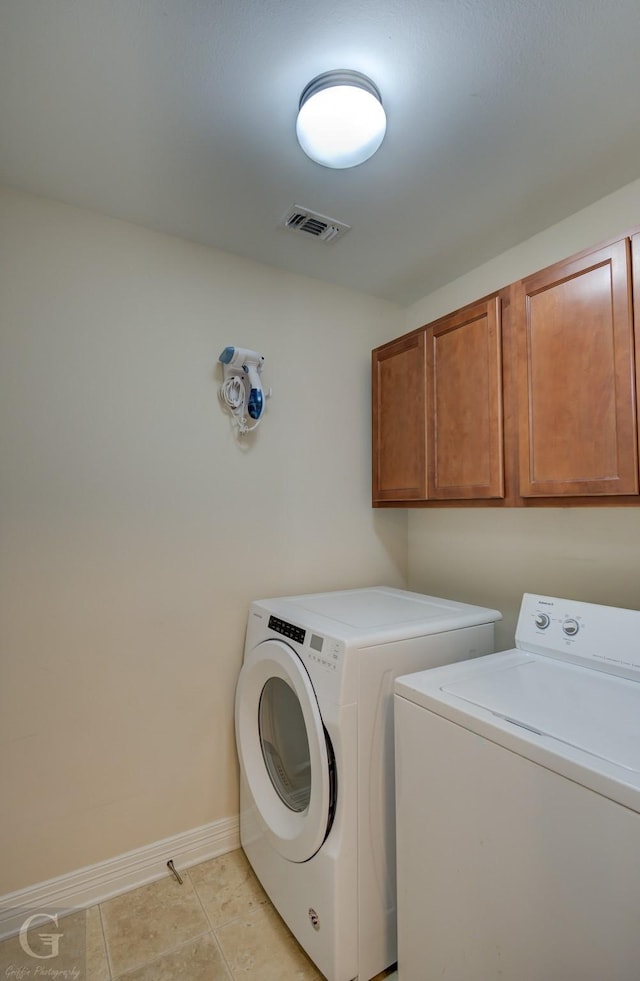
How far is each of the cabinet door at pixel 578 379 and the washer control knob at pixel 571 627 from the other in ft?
1.28

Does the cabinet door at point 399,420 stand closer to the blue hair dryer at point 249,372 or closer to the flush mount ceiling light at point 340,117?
the blue hair dryer at point 249,372

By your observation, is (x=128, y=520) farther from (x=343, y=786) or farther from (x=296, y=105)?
(x=296, y=105)

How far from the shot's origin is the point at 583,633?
1.33 m

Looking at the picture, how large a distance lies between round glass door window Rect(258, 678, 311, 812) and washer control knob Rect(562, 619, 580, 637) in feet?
3.04

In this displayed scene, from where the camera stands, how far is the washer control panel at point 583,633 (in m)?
1.23

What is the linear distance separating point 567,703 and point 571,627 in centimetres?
Answer: 34

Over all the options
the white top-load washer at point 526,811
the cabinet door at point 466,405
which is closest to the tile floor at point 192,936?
the white top-load washer at point 526,811

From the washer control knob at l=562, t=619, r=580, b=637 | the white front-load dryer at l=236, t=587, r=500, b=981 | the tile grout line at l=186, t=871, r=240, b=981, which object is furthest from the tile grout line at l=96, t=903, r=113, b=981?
the washer control knob at l=562, t=619, r=580, b=637

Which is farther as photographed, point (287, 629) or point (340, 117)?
point (287, 629)

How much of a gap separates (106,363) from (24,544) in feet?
2.32

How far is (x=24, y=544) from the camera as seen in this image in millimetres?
1525

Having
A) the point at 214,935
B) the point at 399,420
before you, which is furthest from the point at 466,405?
the point at 214,935

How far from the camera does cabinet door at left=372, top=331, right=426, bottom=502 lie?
A: 191 cm

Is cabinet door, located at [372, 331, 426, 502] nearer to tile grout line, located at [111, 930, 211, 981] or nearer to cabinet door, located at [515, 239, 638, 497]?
cabinet door, located at [515, 239, 638, 497]
